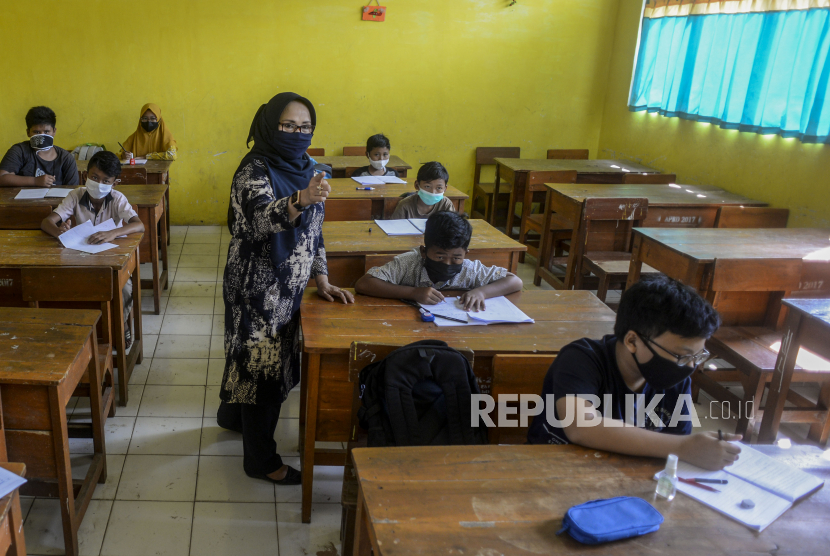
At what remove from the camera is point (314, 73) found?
6.08 metres

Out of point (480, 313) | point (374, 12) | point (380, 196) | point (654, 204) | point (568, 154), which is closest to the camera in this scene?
point (480, 313)

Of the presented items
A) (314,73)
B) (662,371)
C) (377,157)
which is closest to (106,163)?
(377,157)

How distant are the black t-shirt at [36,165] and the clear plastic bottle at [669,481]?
3.96 metres

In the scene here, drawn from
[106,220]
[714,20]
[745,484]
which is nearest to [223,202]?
[106,220]

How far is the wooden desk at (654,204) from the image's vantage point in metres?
4.20

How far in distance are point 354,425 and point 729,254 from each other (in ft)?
6.73

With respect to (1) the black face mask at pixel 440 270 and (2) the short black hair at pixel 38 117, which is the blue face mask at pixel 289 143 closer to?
(1) the black face mask at pixel 440 270

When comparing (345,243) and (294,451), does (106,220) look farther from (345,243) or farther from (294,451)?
(294,451)

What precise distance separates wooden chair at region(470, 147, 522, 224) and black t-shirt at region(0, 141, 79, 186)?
3.43 meters

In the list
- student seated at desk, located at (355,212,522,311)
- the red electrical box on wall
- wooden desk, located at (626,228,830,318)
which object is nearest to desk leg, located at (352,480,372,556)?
student seated at desk, located at (355,212,522,311)

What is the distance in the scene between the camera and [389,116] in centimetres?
633

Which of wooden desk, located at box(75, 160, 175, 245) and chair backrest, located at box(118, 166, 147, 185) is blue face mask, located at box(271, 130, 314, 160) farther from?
chair backrest, located at box(118, 166, 147, 185)

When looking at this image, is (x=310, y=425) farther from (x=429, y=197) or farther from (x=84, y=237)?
(x=429, y=197)

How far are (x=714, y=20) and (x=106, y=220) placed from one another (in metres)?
4.44
